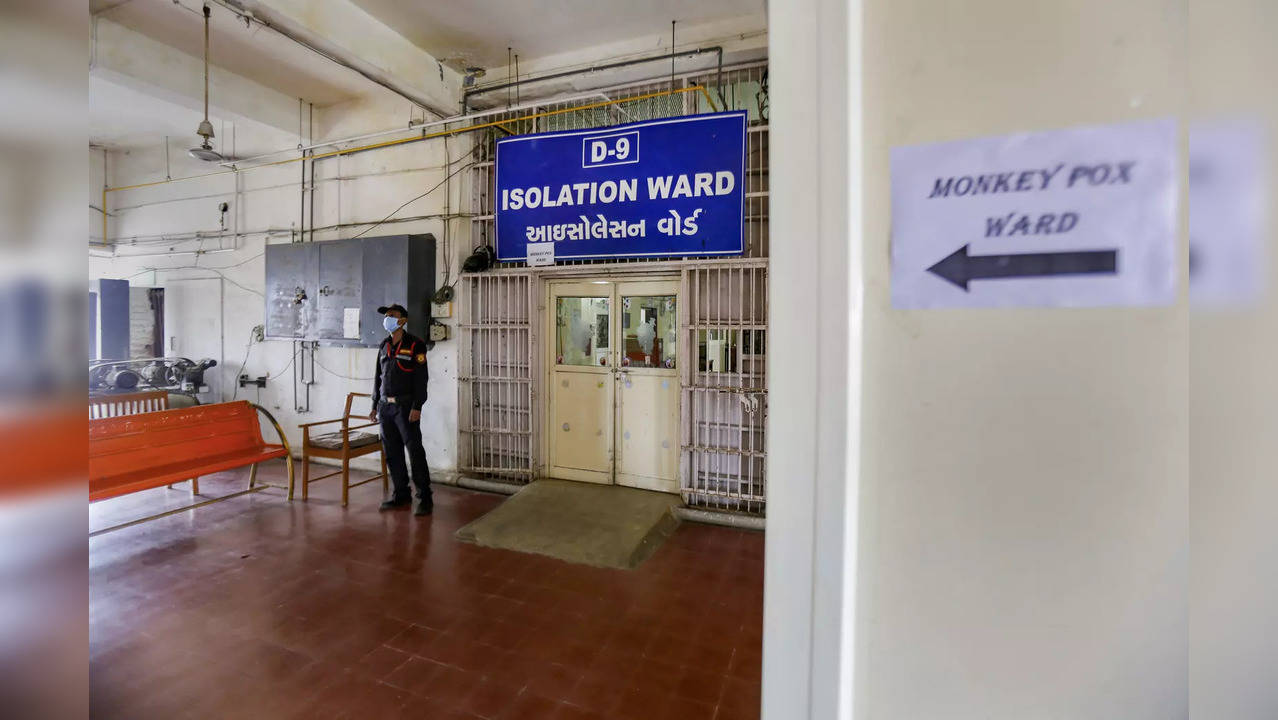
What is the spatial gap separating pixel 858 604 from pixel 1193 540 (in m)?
0.29

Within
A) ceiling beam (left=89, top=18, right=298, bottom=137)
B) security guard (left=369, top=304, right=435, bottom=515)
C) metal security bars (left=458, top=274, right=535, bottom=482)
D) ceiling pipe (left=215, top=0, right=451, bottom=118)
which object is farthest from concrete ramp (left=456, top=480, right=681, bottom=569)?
ceiling beam (left=89, top=18, right=298, bottom=137)

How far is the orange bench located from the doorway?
2.63 metres

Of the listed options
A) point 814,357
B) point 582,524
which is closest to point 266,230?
point 582,524

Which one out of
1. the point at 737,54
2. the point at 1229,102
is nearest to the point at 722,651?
the point at 1229,102

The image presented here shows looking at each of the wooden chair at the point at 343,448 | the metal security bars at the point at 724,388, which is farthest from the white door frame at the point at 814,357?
the wooden chair at the point at 343,448

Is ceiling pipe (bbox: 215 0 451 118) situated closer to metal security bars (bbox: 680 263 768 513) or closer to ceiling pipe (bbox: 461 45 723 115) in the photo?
ceiling pipe (bbox: 461 45 723 115)

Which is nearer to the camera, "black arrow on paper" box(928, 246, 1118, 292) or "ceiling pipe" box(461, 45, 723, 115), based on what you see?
"black arrow on paper" box(928, 246, 1118, 292)

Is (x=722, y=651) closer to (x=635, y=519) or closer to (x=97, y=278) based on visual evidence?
(x=635, y=519)

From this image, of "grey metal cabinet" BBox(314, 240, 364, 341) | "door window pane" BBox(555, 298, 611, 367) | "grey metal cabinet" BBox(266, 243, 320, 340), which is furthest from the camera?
"grey metal cabinet" BBox(266, 243, 320, 340)

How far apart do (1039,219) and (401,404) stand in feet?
15.9

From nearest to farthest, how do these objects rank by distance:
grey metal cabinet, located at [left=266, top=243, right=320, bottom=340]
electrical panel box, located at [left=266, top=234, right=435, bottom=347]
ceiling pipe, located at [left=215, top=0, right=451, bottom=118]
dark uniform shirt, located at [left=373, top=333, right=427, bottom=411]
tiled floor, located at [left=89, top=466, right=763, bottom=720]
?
tiled floor, located at [left=89, top=466, right=763, bottom=720], ceiling pipe, located at [left=215, top=0, right=451, bottom=118], dark uniform shirt, located at [left=373, top=333, right=427, bottom=411], electrical panel box, located at [left=266, top=234, right=435, bottom=347], grey metal cabinet, located at [left=266, top=243, right=320, bottom=340]

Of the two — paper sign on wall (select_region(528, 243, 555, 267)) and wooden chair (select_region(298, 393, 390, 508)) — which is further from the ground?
paper sign on wall (select_region(528, 243, 555, 267))

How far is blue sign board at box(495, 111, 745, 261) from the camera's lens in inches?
168

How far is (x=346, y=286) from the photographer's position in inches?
213
